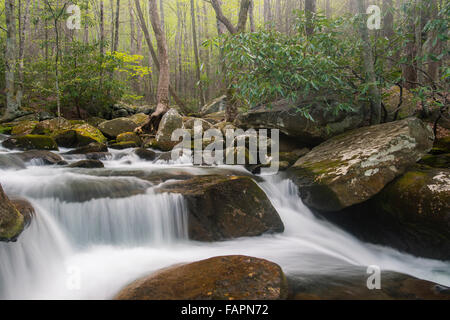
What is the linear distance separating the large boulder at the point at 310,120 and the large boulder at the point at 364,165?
1.08 metres

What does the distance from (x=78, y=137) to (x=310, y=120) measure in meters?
7.10

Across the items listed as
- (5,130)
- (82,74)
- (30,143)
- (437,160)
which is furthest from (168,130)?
(437,160)

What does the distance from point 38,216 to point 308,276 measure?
10.7 ft

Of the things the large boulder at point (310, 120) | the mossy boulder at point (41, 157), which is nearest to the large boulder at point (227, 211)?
the large boulder at point (310, 120)

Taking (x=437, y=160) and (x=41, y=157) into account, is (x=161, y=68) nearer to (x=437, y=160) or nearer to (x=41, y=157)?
(x=41, y=157)

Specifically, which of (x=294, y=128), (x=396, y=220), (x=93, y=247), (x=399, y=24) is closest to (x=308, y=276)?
(x=396, y=220)

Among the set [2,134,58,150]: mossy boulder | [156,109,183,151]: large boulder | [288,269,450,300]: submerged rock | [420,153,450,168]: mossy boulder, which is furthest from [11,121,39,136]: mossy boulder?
[420,153,450,168]: mossy boulder

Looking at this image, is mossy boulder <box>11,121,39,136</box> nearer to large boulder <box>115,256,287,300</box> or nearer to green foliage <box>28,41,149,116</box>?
green foliage <box>28,41,149,116</box>

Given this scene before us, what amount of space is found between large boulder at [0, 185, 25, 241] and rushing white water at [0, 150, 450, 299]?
89 mm

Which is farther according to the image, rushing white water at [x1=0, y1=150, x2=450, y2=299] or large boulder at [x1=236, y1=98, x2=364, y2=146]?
large boulder at [x1=236, y1=98, x2=364, y2=146]

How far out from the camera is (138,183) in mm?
4629

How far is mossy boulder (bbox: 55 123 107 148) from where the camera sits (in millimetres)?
8312

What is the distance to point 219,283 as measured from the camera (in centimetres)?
207
